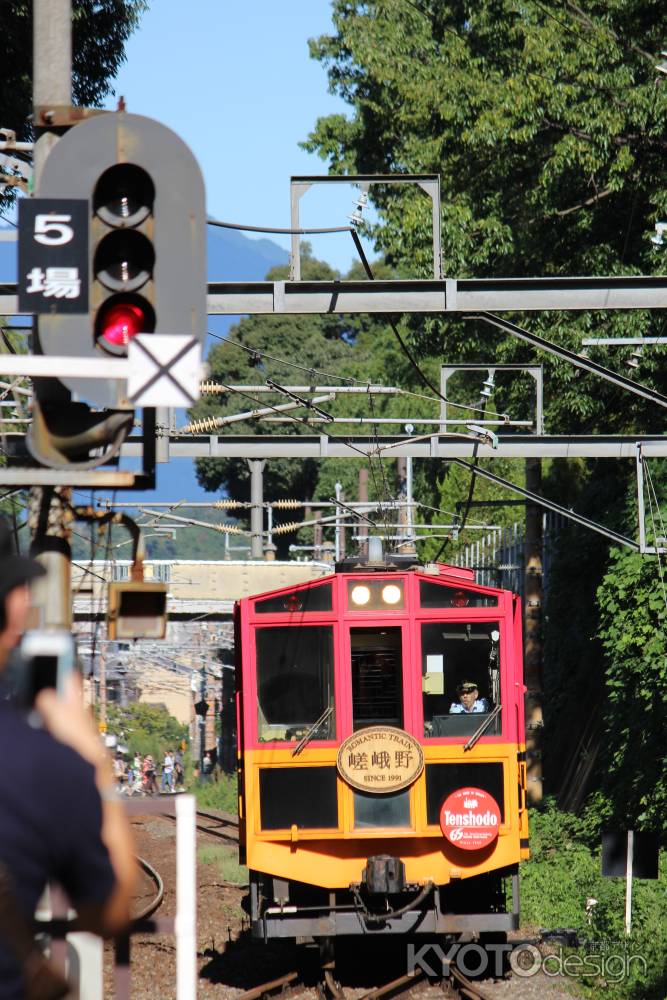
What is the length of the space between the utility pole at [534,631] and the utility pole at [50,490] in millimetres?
18201

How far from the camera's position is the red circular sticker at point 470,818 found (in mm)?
11711

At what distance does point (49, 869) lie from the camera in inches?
110

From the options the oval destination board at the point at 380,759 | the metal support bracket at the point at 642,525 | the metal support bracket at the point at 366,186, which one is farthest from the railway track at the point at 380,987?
the metal support bracket at the point at 366,186

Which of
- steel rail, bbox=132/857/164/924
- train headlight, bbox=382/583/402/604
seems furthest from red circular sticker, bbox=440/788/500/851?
steel rail, bbox=132/857/164/924

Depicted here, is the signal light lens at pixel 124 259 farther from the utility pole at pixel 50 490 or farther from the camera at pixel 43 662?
the camera at pixel 43 662

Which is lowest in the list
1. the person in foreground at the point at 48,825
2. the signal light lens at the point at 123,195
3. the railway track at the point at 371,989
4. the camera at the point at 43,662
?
the railway track at the point at 371,989

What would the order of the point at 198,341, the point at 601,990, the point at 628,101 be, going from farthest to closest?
1. the point at 628,101
2. the point at 601,990
3. the point at 198,341

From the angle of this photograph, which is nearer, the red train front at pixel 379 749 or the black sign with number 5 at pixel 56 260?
the black sign with number 5 at pixel 56 260

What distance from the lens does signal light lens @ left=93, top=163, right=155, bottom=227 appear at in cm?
560

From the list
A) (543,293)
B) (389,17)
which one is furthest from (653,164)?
(543,293)

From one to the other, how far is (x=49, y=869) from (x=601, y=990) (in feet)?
31.0

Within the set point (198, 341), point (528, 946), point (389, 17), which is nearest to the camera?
point (198, 341)

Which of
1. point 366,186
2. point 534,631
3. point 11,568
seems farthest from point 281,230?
point 534,631

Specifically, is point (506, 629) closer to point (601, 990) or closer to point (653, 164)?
point (601, 990)
